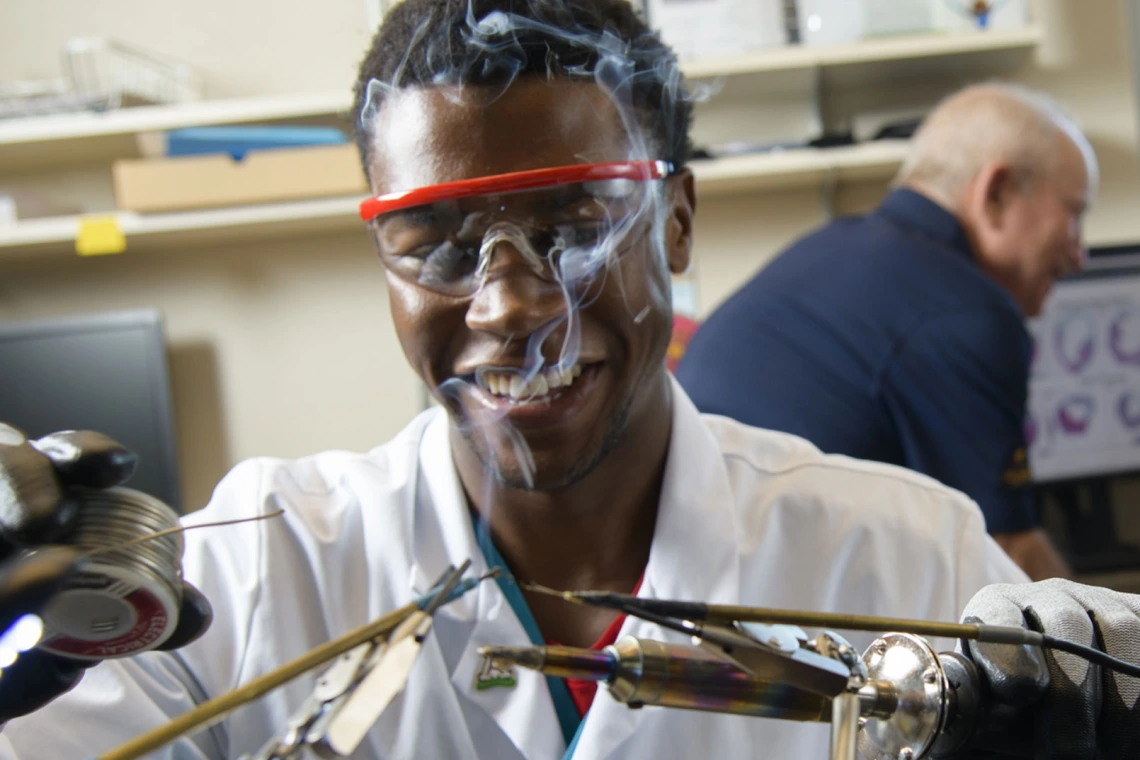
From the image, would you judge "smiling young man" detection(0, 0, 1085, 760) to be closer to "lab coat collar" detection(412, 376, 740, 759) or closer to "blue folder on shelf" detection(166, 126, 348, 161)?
"lab coat collar" detection(412, 376, 740, 759)

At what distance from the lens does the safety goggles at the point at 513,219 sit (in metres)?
0.98

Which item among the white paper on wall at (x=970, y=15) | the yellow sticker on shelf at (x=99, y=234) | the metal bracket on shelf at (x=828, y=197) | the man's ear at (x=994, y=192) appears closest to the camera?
the man's ear at (x=994, y=192)

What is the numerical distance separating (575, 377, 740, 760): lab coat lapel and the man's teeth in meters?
0.19

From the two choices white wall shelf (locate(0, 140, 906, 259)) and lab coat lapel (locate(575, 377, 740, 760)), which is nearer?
lab coat lapel (locate(575, 377, 740, 760))

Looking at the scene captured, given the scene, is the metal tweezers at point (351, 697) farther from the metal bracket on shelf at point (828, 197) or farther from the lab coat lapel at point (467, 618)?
the metal bracket on shelf at point (828, 197)

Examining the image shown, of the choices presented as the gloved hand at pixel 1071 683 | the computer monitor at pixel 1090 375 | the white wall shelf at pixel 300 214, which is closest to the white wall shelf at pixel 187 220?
the white wall shelf at pixel 300 214

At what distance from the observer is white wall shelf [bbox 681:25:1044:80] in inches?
93.0

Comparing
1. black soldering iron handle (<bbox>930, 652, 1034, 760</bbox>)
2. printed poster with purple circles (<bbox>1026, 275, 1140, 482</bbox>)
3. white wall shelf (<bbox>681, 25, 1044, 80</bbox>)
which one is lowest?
printed poster with purple circles (<bbox>1026, 275, 1140, 482</bbox>)

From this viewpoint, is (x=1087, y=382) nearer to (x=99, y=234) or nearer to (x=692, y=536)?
(x=692, y=536)

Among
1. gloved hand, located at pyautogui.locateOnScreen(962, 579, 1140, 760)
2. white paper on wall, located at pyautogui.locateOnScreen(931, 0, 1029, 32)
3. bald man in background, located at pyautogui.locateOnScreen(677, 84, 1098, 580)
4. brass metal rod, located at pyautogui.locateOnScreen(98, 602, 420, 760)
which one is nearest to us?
brass metal rod, located at pyautogui.locateOnScreen(98, 602, 420, 760)

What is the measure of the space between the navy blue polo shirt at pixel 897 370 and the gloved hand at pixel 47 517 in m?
1.35

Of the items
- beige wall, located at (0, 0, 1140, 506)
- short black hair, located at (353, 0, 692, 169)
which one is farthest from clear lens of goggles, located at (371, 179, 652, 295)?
beige wall, located at (0, 0, 1140, 506)

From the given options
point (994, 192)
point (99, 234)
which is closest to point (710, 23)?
point (994, 192)

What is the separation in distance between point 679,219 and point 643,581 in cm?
43
